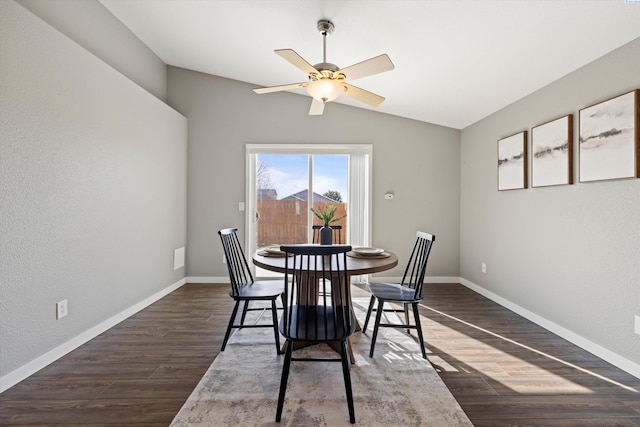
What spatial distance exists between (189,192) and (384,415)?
3.93 meters

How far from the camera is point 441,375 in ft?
7.09

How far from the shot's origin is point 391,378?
2100 millimetres

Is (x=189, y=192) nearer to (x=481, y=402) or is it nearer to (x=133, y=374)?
(x=133, y=374)

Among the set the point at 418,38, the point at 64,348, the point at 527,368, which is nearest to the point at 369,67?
the point at 418,38

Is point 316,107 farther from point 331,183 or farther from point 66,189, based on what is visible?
point 66,189

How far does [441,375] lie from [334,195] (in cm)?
302

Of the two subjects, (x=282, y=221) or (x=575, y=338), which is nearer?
(x=575, y=338)

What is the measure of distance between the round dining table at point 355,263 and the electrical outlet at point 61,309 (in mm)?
1492

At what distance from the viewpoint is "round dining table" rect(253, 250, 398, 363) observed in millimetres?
2195

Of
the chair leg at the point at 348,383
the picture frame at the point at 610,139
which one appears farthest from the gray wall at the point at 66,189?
the picture frame at the point at 610,139

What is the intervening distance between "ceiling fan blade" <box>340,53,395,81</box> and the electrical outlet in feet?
9.01

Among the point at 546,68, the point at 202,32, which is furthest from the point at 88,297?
the point at 546,68

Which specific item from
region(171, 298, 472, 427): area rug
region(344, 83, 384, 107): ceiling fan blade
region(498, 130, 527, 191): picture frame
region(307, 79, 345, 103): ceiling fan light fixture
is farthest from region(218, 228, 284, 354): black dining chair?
region(498, 130, 527, 191): picture frame

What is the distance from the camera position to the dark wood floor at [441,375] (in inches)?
69.2
